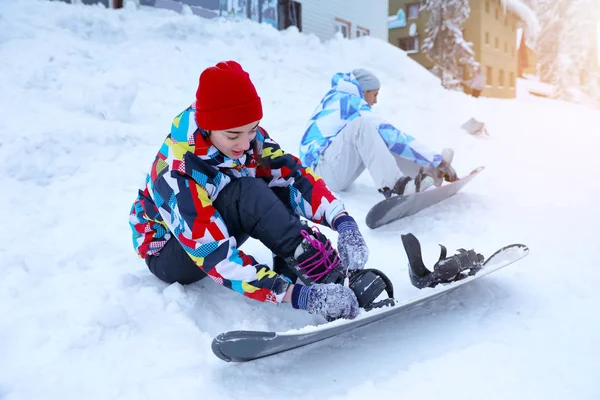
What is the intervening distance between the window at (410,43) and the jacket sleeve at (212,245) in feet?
98.2

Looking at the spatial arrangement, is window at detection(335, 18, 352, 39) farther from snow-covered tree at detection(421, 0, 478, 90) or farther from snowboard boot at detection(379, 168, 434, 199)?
snowboard boot at detection(379, 168, 434, 199)

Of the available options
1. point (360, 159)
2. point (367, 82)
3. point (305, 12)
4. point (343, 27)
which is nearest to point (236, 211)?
point (360, 159)

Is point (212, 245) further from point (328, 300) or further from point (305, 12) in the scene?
point (305, 12)

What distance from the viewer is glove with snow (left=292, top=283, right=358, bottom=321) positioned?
5.77ft

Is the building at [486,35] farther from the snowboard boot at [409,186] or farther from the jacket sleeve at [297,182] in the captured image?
the jacket sleeve at [297,182]

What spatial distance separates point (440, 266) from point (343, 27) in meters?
16.7

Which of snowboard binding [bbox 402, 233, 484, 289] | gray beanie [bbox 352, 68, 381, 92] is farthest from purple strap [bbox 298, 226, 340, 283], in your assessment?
gray beanie [bbox 352, 68, 381, 92]

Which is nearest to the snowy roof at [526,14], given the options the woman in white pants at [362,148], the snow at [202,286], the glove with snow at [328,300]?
the snow at [202,286]

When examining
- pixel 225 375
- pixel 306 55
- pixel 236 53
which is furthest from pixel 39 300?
pixel 306 55

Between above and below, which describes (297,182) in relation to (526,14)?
above

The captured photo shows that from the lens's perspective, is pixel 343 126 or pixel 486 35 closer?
pixel 343 126

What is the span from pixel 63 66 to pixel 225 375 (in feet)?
18.9

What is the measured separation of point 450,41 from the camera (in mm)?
26453

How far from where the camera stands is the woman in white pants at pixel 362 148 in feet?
11.9
